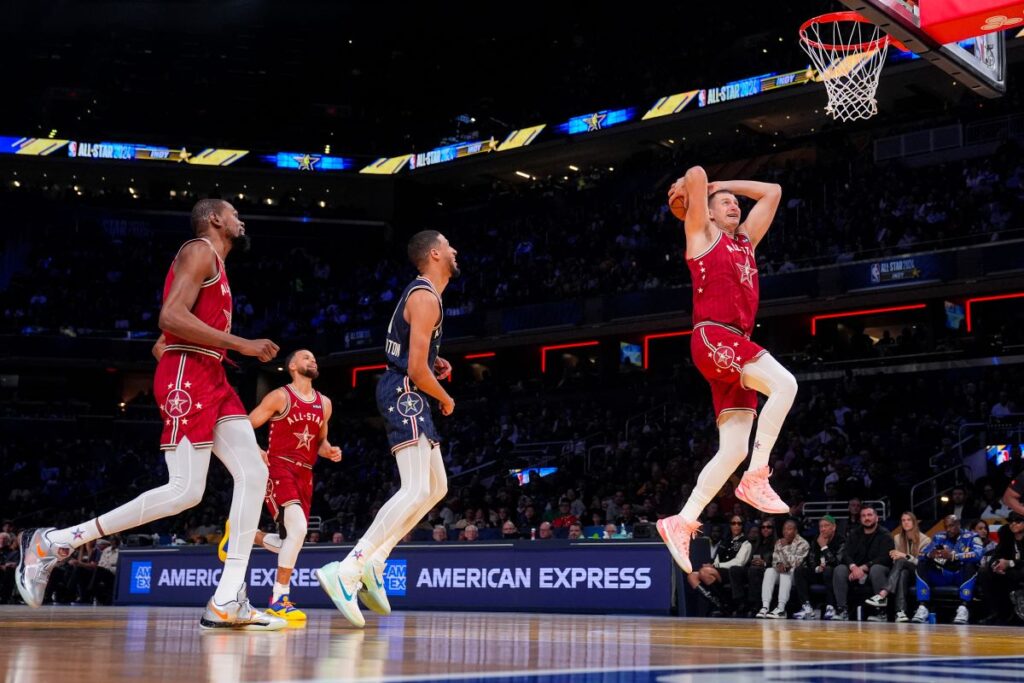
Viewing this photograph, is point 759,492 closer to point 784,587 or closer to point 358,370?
point 784,587

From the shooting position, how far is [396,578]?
15.5 meters

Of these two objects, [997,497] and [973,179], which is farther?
[973,179]

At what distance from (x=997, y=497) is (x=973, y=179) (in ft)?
48.5

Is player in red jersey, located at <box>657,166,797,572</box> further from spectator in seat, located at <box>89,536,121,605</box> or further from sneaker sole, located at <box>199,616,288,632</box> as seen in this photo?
spectator in seat, located at <box>89,536,121,605</box>

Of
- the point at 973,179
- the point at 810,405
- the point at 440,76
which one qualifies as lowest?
the point at 810,405

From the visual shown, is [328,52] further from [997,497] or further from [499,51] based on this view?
[997,497]

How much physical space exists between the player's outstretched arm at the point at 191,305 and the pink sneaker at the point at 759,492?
3076mm

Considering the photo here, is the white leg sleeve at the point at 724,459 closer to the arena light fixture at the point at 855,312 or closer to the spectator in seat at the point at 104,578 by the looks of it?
the spectator in seat at the point at 104,578

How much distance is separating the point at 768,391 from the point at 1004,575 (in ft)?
23.3

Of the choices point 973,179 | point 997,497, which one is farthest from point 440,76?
point 997,497

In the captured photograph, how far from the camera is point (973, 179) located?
29.1m

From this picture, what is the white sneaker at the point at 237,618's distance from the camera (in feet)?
21.6

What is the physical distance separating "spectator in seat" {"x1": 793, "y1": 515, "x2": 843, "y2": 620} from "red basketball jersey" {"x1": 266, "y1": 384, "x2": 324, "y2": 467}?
701 cm

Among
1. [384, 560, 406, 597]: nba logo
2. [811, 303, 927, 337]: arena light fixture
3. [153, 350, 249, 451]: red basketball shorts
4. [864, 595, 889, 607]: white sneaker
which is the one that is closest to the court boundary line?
[153, 350, 249, 451]: red basketball shorts
